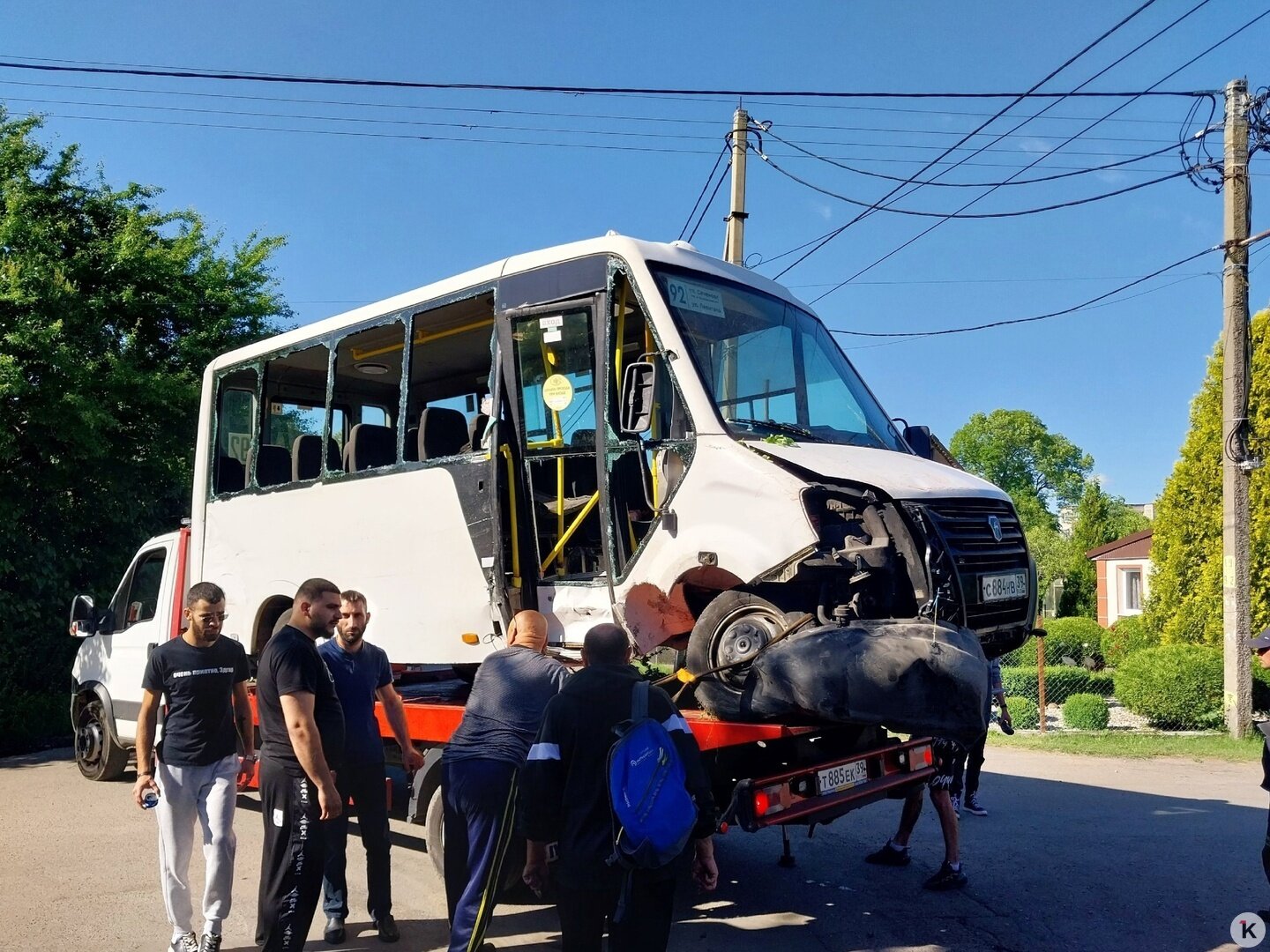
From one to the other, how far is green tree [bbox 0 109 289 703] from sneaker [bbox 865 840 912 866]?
951 centimetres

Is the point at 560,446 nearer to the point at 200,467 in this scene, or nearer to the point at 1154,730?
the point at 200,467

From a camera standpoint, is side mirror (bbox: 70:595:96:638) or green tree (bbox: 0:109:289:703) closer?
side mirror (bbox: 70:595:96:638)

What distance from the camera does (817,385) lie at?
→ 6203 mm

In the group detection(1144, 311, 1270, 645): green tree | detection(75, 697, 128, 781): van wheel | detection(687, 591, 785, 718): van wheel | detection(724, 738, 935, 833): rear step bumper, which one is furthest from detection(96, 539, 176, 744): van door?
detection(1144, 311, 1270, 645): green tree

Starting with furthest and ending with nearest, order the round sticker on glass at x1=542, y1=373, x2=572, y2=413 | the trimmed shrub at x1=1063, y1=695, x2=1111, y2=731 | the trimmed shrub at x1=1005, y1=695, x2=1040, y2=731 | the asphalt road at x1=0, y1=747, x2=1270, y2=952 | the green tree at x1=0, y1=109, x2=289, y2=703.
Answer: the trimmed shrub at x1=1005, y1=695, x2=1040, y2=731
the trimmed shrub at x1=1063, y1=695, x2=1111, y2=731
the green tree at x1=0, y1=109, x2=289, y2=703
the round sticker on glass at x1=542, y1=373, x2=572, y2=413
the asphalt road at x1=0, y1=747, x2=1270, y2=952

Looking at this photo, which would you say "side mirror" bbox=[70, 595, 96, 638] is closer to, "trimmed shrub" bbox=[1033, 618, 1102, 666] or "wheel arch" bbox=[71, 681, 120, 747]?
"wheel arch" bbox=[71, 681, 120, 747]

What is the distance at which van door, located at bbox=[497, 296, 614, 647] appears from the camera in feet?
19.3

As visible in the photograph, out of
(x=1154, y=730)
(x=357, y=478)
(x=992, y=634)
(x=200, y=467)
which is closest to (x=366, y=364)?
(x=357, y=478)

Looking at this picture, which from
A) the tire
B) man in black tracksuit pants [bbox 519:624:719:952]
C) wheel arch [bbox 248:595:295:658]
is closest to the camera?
man in black tracksuit pants [bbox 519:624:719:952]

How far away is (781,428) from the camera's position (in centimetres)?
563

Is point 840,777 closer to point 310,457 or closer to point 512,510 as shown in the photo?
point 512,510

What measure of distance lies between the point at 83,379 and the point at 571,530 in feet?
27.4

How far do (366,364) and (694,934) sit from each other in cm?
454

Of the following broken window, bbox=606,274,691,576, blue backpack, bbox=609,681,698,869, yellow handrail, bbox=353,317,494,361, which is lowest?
blue backpack, bbox=609,681,698,869
